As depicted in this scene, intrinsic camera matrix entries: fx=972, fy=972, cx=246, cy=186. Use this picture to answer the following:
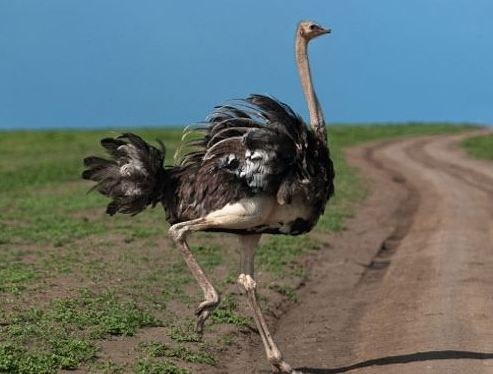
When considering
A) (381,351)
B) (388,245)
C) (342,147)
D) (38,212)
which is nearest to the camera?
(381,351)

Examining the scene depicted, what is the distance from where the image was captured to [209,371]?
25.5 feet

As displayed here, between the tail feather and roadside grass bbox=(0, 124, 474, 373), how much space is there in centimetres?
125

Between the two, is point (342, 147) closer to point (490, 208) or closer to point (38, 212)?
point (490, 208)

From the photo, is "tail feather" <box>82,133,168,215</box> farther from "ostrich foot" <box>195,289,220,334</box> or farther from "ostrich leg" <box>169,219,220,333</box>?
"ostrich foot" <box>195,289,220,334</box>

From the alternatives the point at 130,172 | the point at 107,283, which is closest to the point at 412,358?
the point at 130,172

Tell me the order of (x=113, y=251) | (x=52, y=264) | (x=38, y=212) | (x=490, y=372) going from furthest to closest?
(x=38, y=212) < (x=113, y=251) < (x=52, y=264) < (x=490, y=372)

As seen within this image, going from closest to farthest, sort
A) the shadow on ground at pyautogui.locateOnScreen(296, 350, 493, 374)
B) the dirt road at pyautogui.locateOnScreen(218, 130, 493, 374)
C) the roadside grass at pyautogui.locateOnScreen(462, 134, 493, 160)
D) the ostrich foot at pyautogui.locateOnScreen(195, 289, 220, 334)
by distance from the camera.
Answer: the ostrich foot at pyautogui.locateOnScreen(195, 289, 220, 334) < the shadow on ground at pyautogui.locateOnScreen(296, 350, 493, 374) < the dirt road at pyautogui.locateOnScreen(218, 130, 493, 374) < the roadside grass at pyautogui.locateOnScreen(462, 134, 493, 160)

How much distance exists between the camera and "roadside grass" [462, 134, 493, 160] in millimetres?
33656

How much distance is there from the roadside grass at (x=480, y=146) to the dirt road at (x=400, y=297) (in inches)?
467

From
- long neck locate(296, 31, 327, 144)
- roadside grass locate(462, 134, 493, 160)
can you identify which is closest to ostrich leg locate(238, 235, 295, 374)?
long neck locate(296, 31, 327, 144)

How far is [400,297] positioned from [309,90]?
12.0ft

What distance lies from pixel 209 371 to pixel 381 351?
5.48 ft

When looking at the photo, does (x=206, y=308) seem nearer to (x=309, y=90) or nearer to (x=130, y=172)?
(x=130, y=172)

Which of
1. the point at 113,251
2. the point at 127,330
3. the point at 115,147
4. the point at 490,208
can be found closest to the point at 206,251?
the point at 113,251
